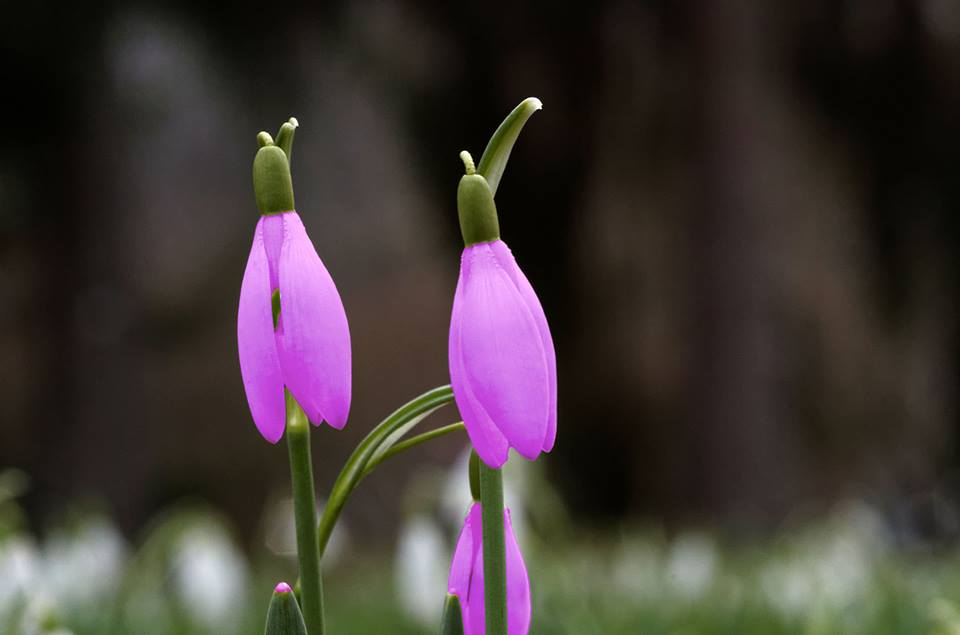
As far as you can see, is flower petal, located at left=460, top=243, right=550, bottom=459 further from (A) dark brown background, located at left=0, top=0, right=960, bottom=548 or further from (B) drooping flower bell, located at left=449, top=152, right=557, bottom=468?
(A) dark brown background, located at left=0, top=0, right=960, bottom=548

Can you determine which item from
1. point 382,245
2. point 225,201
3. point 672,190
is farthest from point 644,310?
point 225,201

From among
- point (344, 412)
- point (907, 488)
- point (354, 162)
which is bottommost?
point (907, 488)

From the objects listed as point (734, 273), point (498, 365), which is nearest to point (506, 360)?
point (498, 365)

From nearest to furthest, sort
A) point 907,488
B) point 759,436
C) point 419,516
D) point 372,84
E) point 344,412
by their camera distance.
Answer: point 344,412
point 419,516
point 759,436
point 372,84
point 907,488

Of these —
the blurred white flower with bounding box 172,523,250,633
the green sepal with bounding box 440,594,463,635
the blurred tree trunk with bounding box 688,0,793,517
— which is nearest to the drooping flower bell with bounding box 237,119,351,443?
the green sepal with bounding box 440,594,463,635

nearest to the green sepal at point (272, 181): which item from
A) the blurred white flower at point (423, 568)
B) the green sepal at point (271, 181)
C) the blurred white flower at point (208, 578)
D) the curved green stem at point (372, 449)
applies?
the green sepal at point (271, 181)

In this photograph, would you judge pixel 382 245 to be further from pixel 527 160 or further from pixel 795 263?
pixel 795 263

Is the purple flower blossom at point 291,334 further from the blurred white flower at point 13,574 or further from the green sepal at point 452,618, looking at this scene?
the blurred white flower at point 13,574
